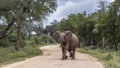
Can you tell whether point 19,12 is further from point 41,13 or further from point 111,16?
point 111,16

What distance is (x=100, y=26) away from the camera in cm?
5747

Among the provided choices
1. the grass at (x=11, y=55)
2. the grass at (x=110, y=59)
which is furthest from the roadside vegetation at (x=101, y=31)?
the grass at (x=11, y=55)

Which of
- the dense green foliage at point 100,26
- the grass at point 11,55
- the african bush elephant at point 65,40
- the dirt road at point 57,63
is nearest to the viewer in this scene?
the dirt road at point 57,63

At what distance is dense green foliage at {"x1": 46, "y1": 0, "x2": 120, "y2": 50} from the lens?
52.6 metres

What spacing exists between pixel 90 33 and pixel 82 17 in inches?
250

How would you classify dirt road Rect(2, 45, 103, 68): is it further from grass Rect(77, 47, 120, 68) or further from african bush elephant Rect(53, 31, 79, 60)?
african bush elephant Rect(53, 31, 79, 60)

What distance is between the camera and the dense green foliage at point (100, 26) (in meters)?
52.6

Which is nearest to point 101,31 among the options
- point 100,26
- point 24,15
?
point 100,26

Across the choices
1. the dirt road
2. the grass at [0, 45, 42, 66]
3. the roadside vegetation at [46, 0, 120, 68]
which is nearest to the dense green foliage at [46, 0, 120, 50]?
the roadside vegetation at [46, 0, 120, 68]

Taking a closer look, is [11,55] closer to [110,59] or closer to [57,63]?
[57,63]

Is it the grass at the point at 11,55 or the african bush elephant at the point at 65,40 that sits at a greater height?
the african bush elephant at the point at 65,40

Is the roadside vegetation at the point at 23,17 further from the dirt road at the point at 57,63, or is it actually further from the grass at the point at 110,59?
the dirt road at the point at 57,63

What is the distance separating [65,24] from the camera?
98500mm

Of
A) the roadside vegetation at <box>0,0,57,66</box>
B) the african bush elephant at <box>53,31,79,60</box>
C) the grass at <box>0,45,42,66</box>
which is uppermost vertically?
the roadside vegetation at <box>0,0,57,66</box>
